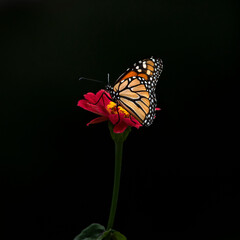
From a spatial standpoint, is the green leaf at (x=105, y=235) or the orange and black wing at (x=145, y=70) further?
the orange and black wing at (x=145, y=70)

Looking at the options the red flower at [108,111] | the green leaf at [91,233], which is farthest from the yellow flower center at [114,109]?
the green leaf at [91,233]

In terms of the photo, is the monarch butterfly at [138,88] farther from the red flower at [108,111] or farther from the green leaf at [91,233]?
the green leaf at [91,233]

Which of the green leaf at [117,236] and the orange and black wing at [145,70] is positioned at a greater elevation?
the orange and black wing at [145,70]

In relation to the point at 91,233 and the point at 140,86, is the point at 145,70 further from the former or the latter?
the point at 91,233

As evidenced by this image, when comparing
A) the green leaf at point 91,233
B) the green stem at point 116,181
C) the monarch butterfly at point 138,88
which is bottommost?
the green leaf at point 91,233

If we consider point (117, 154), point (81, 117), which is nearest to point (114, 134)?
point (117, 154)

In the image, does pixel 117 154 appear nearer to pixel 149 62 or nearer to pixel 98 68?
pixel 149 62
